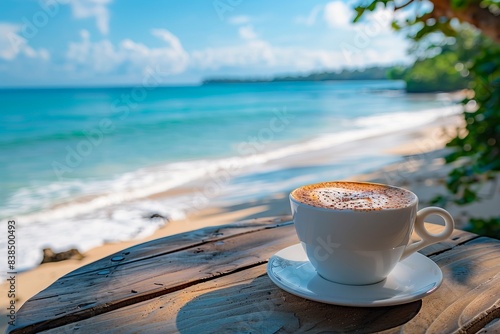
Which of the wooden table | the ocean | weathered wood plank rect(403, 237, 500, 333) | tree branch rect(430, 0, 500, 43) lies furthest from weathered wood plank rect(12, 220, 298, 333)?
the ocean

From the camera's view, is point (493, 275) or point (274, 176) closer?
point (493, 275)

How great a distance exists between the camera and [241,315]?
73 centimetres

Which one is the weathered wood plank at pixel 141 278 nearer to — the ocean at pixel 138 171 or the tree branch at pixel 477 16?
the tree branch at pixel 477 16

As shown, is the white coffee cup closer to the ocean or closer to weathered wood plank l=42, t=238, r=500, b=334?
weathered wood plank l=42, t=238, r=500, b=334

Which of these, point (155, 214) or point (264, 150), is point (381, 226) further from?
point (264, 150)

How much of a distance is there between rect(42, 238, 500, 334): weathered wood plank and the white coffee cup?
7 cm

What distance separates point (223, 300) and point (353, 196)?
302 mm

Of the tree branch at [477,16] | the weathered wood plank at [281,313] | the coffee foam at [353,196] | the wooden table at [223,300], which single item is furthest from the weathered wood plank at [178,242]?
the tree branch at [477,16]

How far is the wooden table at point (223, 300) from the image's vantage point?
0.70 m

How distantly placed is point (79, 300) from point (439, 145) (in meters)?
8.33

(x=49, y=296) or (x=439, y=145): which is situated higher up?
(x=49, y=296)

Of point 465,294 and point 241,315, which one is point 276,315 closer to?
point 241,315

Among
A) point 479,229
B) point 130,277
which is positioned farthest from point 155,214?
point 130,277

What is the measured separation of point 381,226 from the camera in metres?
0.76
